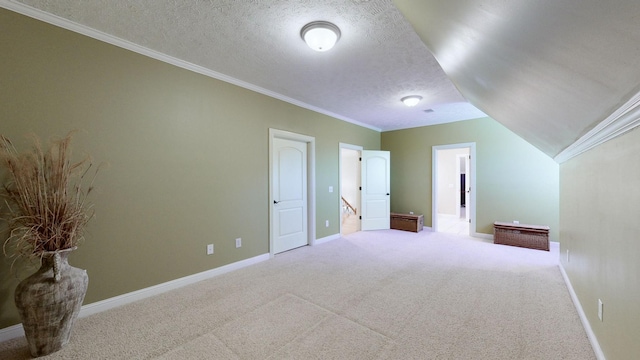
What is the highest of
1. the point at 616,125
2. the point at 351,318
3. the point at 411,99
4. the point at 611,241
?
the point at 411,99

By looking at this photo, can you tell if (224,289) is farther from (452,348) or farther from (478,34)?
(478,34)

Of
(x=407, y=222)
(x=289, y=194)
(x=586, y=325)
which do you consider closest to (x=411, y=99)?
(x=289, y=194)

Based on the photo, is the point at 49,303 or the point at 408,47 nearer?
the point at 49,303

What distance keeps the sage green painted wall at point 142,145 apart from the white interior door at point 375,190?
2.82 metres

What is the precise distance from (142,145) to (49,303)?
4.87 ft

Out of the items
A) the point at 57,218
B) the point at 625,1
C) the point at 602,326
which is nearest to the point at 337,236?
the point at 602,326

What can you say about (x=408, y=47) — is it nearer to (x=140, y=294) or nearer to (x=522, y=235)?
(x=140, y=294)

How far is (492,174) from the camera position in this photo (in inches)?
196

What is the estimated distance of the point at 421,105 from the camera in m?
4.31

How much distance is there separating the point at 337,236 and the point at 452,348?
335 centimetres

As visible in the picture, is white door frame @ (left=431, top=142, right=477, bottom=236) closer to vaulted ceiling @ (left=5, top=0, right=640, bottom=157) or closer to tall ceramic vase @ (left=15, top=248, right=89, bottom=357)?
vaulted ceiling @ (left=5, top=0, right=640, bottom=157)

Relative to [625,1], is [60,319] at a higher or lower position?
lower

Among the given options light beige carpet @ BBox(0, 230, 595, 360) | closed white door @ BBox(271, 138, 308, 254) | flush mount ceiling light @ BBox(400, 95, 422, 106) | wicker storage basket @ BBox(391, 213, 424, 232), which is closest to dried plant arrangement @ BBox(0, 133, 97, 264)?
light beige carpet @ BBox(0, 230, 595, 360)

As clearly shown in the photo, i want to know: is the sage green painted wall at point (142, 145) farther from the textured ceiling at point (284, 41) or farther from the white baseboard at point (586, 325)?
the white baseboard at point (586, 325)
